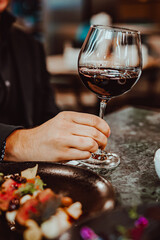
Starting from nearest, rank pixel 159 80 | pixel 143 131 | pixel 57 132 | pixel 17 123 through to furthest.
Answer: pixel 57 132 < pixel 143 131 < pixel 17 123 < pixel 159 80

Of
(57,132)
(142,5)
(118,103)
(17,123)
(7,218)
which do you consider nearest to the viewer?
(7,218)

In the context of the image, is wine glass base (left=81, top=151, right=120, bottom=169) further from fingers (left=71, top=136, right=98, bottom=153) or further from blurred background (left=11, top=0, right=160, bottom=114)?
blurred background (left=11, top=0, right=160, bottom=114)

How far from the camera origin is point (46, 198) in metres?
0.53

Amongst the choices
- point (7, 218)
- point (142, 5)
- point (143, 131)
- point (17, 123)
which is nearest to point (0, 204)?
point (7, 218)

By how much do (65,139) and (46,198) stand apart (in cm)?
24

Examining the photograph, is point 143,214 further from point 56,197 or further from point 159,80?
point 159,80

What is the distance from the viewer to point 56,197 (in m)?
0.53

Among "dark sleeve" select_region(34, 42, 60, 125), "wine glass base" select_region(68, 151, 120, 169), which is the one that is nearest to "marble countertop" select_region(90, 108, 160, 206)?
"wine glass base" select_region(68, 151, 120, 169)

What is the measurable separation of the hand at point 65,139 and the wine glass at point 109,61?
0.25ft

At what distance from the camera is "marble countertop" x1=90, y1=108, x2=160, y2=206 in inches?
26.0

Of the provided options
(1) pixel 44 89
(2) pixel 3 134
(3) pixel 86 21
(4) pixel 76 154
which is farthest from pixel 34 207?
(3) pixel 86 21

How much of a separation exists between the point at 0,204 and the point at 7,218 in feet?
0.09

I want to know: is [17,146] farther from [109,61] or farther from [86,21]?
[86,21]

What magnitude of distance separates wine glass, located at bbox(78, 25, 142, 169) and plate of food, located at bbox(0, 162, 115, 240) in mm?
176
